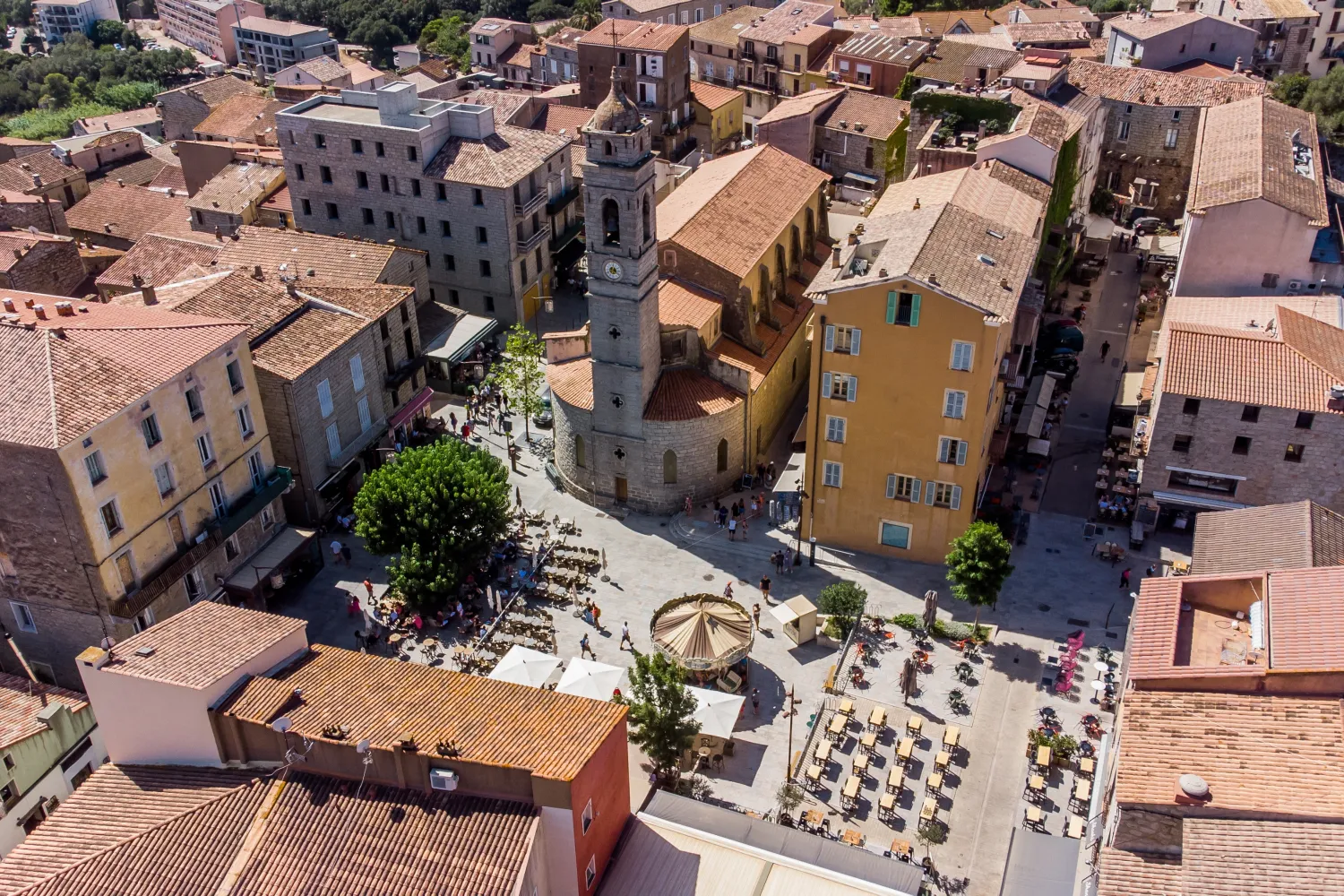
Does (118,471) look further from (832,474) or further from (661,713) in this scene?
(832,474)

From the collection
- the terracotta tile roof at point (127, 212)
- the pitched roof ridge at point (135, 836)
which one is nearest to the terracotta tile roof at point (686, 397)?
the pitched roof ridge at point (135, 836)

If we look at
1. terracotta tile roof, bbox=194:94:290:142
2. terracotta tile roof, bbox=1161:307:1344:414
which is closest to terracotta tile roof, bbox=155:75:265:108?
terracotta tile roof, bbox=194:94:290:142

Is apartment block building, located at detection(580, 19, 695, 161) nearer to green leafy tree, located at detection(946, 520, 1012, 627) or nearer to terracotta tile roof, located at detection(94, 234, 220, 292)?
terracotta tile roof, located at detection(94, 234, 220, 292)

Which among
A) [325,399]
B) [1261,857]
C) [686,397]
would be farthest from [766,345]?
[1261,857]

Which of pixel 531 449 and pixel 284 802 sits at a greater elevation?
pixel 284 802

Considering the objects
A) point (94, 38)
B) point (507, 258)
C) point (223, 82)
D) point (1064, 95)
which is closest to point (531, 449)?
point (507, 258)

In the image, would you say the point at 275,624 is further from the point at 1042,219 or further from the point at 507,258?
the point at 1042,219
